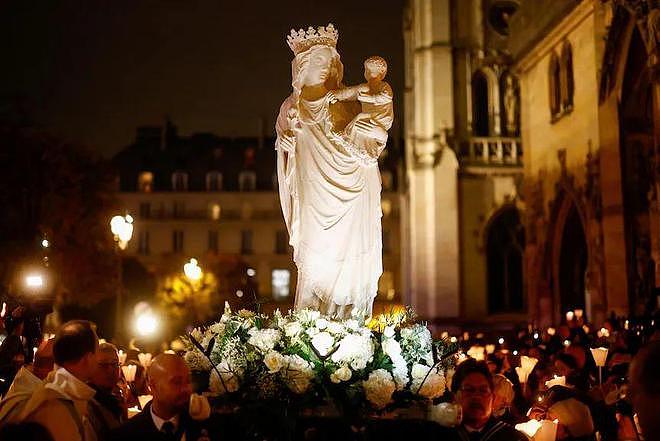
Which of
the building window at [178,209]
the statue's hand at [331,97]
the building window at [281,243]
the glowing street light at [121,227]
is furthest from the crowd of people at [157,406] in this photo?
the building window at [178,209]

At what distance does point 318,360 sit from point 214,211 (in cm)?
7456

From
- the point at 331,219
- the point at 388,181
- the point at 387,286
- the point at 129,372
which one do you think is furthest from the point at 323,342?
the point at 388,181

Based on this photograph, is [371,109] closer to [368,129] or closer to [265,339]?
[368,129]

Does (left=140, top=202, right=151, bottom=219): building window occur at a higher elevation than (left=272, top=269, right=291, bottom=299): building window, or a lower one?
higher

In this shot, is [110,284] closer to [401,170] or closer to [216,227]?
[401,170]

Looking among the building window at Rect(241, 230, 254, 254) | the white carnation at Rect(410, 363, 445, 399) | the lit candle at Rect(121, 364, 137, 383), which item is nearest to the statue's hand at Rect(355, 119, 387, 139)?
the white carnation at Rect(410, 363, 445, 399)

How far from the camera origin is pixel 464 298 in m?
40.0

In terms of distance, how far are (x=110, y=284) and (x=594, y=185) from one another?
82.2 ft

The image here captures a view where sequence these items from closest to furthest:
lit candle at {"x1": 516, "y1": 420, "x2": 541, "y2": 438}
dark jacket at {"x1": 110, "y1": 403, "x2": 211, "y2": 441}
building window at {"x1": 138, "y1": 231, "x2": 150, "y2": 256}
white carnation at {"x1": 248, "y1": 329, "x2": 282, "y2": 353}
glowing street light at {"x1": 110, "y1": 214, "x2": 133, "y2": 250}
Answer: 1. dark jacket at {"x1": 110, "y1": 403, "x2": 211, "y2": 441}
2. lit candle at {"x1": 516, "y1": 420, "x2": 541, "y2": 438}
3. white carnation at {"x1": 248, "y1": 329, "x2": 282, "y2": 353}
4. glowing street light at {"x1": 110, "y1": 214, "x2": 133, "y2": 250}
5. building window at {"x1": 138, "y1": 231, "x2": 150, "y2": 256}

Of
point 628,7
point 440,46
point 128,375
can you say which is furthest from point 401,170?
point 128,375

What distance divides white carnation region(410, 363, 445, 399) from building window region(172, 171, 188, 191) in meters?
76.6

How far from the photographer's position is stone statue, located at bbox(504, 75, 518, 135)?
40.5 meters

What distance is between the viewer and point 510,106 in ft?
134

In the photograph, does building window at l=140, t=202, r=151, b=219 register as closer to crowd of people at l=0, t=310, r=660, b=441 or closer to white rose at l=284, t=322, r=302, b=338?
crowd of people at l=0, t=310, r=660, b=441
